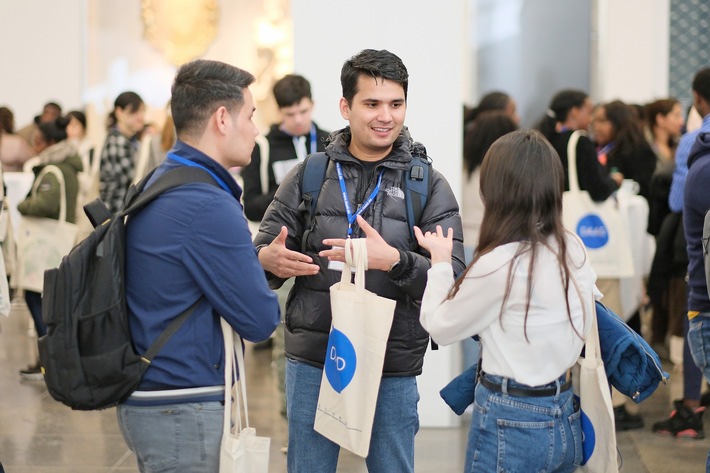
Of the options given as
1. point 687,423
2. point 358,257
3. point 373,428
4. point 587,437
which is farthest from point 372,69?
point 687,423

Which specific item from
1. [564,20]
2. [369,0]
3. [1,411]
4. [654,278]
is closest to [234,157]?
[369,0]

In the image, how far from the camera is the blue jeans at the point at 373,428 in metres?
3.23

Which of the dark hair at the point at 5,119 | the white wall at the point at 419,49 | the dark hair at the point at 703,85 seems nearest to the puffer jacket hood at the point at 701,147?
the dark hair at the point at 703,85

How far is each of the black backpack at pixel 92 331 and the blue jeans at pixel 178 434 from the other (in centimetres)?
9

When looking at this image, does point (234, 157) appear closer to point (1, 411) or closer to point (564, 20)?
point (1, 411)

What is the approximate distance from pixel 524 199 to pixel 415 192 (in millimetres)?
505

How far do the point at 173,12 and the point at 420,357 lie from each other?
11.8 m

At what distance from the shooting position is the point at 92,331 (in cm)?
256

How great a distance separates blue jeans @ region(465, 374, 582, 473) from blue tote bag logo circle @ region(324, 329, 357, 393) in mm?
386

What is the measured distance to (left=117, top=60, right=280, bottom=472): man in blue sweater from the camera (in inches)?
102

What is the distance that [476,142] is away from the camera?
600 centimetres

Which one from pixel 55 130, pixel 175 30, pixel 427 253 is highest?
pixel 175 30

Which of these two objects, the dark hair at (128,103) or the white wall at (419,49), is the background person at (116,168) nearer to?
the dark hair at (128,103)

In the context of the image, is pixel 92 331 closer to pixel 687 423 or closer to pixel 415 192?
pixel 415 192
